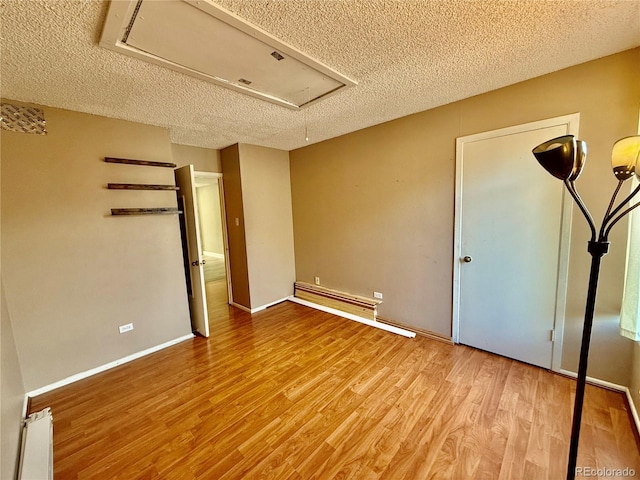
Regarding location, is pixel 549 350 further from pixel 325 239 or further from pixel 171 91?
pixel 171 91

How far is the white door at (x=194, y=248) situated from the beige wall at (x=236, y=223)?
779mm

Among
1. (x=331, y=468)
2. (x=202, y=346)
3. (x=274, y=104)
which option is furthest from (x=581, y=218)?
(x=202, y=346)

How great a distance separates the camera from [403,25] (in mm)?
1469

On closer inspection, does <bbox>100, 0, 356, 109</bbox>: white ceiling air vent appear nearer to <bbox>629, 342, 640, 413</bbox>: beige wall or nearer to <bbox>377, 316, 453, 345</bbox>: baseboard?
<bbox>377, 316, 453, 345</bbox>: baseboard

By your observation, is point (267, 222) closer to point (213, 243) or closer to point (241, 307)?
point (241, 307)

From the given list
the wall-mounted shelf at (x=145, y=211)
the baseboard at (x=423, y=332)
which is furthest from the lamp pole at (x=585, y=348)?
the wall-mounted shelf at (x=145, y=211)

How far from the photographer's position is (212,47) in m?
1.55

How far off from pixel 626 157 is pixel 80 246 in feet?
12.6

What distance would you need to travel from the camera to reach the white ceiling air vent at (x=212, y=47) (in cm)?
128

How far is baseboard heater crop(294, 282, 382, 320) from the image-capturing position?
353cm

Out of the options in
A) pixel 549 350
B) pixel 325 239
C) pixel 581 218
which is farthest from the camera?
pixel 325 239

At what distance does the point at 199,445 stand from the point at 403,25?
2.87 meters

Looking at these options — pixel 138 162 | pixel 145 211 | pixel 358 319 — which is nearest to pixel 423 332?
pixel 358 319

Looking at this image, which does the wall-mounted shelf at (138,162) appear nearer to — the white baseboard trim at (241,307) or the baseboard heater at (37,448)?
the baseboard heater at (37,448)
